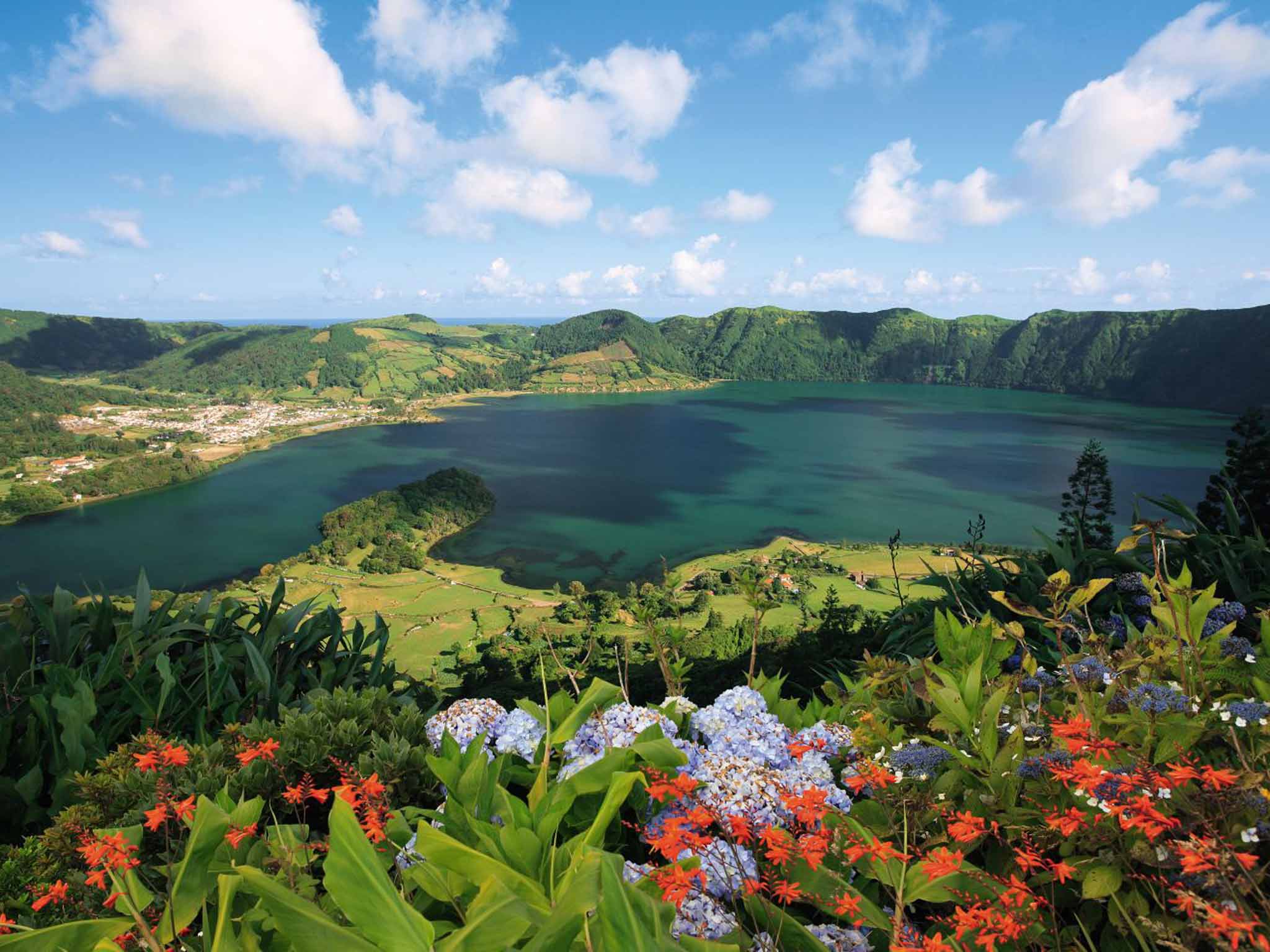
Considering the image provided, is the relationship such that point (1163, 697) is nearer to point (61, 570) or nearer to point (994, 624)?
point (994, 624)

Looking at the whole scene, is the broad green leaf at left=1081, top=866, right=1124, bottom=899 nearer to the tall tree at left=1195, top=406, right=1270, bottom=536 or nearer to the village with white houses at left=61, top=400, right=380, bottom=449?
the tall tree at left=1195, top=406, right=1270, bottom=536

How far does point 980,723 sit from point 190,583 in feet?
244

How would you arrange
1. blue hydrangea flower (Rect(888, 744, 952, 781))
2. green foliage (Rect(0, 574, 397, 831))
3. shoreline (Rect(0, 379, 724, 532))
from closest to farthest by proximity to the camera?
blue hydrangea flower (Rect(888, 744, 952, 781))
green foliage (Rect(0, 574, 397, 831))
shoreline (Rect(0, 379, 724, 532))

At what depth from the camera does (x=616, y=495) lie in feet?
304

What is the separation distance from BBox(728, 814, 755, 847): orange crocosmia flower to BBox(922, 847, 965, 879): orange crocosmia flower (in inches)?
16.0

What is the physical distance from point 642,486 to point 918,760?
9558 cm

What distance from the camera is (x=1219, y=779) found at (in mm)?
1362

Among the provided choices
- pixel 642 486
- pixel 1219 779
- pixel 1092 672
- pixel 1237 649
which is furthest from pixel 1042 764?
pixel 642 486

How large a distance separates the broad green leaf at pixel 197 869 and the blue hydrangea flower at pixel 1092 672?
256 cm

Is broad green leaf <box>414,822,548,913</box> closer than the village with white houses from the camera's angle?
Yes

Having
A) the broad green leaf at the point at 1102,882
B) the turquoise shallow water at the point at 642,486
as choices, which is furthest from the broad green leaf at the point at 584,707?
the turquoise shallow water at the point at 642,486

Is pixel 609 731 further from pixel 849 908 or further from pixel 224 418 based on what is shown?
pixel 224 418

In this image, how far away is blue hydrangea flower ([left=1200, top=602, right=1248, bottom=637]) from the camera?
2.44 m

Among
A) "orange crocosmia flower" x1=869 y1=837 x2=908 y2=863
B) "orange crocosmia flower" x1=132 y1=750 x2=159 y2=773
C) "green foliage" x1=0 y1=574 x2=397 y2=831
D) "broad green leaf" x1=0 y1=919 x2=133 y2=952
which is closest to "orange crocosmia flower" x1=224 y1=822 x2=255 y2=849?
"broad green leaf" x1=0 y1=919 x2=133 y2=952
